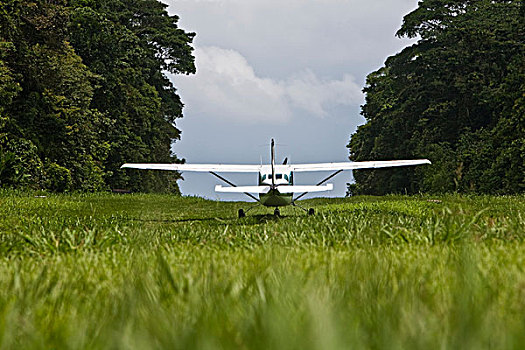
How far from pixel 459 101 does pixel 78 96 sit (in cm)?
2360

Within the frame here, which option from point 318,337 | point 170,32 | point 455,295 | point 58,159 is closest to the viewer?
point 318,337

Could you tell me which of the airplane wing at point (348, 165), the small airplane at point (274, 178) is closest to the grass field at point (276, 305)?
the small airplane at point (274, 178)

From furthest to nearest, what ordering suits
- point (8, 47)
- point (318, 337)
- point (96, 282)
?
point (8, 47) < point (96, 282) < point (318, 337)

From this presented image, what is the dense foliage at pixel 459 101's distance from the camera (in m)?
28.7

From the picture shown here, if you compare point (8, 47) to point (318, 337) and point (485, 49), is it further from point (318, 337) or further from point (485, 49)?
point (485, 49)

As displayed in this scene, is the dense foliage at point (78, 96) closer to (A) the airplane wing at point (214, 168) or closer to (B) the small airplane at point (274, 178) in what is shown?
(A) the airplane wing at point (214, 168)

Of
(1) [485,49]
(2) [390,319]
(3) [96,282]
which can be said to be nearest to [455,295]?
(2) [390,319]

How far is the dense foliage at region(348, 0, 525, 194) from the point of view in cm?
2866

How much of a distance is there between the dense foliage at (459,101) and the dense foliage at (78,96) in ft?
56.7

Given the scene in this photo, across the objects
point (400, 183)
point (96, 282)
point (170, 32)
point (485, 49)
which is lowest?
point (96, 282)

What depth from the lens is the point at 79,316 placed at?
1.56 m

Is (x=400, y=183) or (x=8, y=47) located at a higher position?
(x=8, y=47)

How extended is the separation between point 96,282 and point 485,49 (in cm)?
3647

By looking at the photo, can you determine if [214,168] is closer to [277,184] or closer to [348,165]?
[277,184]
